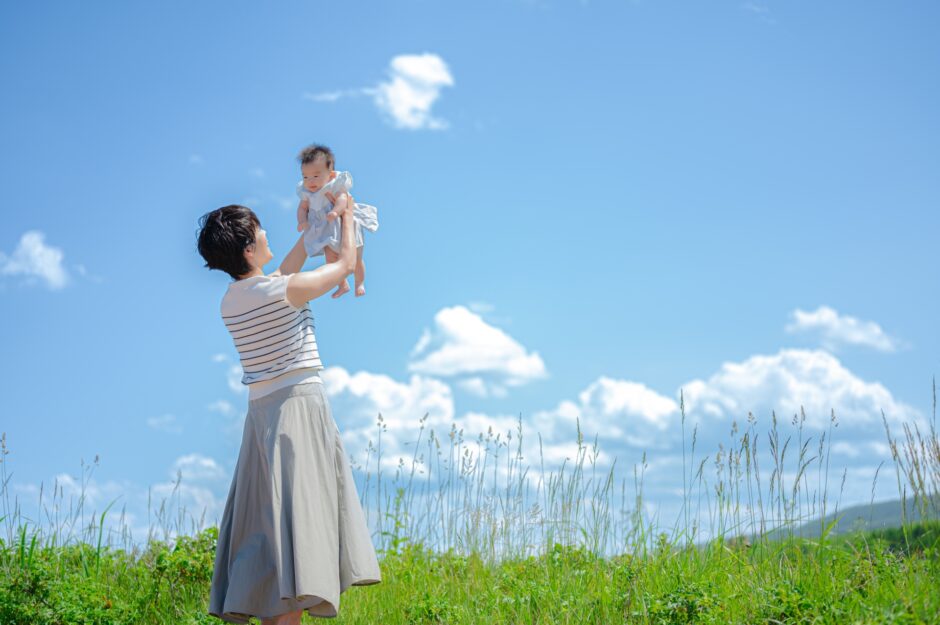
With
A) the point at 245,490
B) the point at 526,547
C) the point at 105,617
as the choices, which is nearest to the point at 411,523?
the point at 526,547

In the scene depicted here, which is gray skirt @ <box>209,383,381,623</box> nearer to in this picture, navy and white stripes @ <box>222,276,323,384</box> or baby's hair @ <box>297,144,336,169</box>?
navy and white stripes @ <box>222,276,323,384</box>

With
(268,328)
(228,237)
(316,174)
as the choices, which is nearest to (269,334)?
(268,328)

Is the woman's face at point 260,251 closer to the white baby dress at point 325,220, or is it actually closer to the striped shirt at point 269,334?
the striped shirt at point 269,334

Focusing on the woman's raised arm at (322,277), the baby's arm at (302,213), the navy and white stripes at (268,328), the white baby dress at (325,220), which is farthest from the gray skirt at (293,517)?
the baby's arm at (302,213)

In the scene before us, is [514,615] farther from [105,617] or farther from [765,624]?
[105,617]

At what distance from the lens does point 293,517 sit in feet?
12.7

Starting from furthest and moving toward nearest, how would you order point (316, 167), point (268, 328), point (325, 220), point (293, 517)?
1. point (316, 167)
2. point (325, 220)
3. point (268, 328)
4. point (293, 517)

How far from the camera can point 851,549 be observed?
5.12 m

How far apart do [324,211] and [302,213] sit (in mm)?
169

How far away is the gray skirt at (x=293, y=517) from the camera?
12.7 feet

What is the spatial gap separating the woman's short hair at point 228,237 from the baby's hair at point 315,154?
556 mm

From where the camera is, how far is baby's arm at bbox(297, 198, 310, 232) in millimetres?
4586

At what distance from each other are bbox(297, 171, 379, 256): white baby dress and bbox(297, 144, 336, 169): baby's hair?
10 cm

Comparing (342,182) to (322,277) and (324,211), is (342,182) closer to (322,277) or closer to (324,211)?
(324,211)
